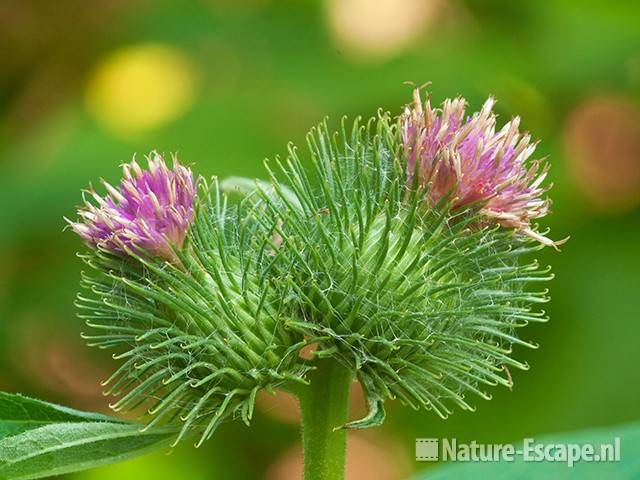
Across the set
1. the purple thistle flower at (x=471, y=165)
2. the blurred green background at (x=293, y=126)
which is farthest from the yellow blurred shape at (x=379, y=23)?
the purple thistle flower at (x=471, y=165)

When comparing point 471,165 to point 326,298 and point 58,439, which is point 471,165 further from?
point 58,439

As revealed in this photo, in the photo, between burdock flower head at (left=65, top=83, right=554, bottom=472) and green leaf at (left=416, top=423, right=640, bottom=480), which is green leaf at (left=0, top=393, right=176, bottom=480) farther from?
green leaf at (left=416, top=423, right=640, bottom=480)

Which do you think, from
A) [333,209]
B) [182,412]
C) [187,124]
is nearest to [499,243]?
[333,209]

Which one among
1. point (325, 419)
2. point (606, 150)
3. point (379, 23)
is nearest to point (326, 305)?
point (325, 419)

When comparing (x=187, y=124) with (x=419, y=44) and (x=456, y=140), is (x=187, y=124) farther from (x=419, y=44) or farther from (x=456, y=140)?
(x=456, y=140)

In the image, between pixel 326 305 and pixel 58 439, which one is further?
pixel 326 305
